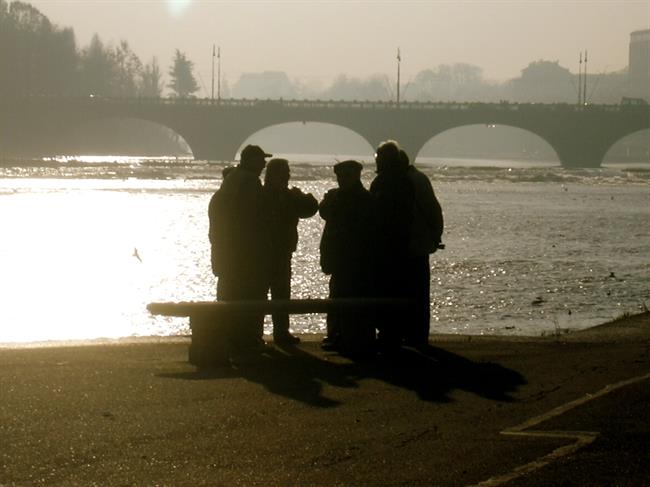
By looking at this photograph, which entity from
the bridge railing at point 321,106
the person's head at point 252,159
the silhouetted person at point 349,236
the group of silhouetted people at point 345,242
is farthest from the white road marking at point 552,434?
the bridge railing at point 321,106

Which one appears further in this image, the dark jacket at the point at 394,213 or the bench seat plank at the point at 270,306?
the dark jacket at the point at 394,213

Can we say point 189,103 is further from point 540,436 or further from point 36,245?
point 540,436

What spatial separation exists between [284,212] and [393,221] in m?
0.88

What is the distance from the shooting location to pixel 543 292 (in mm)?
20656

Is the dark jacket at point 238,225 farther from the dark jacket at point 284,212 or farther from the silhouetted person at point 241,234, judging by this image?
the dark jacket at point 284,212

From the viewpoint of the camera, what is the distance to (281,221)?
12039 mm

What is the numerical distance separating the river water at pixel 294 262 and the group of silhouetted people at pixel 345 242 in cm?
369

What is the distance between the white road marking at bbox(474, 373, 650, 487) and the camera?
6750 mm

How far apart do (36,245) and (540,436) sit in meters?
23.1

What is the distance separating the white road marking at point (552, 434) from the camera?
675cm

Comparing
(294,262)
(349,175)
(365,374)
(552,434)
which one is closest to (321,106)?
(294,262)

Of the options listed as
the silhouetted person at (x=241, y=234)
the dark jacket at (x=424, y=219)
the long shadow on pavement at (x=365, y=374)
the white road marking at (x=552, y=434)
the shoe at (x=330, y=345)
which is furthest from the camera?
the dark jacket at (x=424, y=219)

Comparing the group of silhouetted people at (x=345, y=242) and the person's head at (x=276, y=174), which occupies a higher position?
the person's head at (x=276, y=174)

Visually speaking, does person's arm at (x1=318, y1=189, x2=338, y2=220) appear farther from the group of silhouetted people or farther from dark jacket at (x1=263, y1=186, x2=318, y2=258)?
dark jacket at (x1=263, y1=186, x2=318, y2=258)
